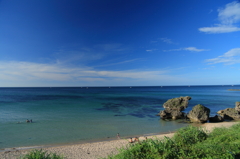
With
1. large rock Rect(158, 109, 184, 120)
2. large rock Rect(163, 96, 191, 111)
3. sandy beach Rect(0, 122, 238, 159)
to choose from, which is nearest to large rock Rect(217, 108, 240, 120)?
large rock Rect(163, 96, 191, 111)

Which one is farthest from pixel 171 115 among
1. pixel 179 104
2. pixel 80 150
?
pixel 80 150

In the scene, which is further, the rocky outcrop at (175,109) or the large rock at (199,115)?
the rocky outcrop at (175,109)

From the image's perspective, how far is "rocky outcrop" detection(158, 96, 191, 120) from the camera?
1130 inches

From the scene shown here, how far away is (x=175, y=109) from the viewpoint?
31688 mm

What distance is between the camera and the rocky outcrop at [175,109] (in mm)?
28692

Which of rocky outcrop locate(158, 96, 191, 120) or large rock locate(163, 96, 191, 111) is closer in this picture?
rocky outcrop locate(158, 96, 191, 120)

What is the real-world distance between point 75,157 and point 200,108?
22.3 metres

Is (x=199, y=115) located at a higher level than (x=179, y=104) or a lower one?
lower

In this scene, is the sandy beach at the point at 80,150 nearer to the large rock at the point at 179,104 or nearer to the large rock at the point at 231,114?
the large rock at the point at 231,114

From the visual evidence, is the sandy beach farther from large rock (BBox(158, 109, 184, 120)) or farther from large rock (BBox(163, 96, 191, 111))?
large rock (BBox(163, 96, 191, 111))

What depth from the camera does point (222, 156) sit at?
5.64 meters

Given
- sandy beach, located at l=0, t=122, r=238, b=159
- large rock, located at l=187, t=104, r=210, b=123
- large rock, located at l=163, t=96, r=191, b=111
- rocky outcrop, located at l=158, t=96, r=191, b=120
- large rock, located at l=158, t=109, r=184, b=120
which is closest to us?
sandy beach, located at l=0, t=122, r=238, b=159

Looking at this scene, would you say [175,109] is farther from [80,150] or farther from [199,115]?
[80,150]

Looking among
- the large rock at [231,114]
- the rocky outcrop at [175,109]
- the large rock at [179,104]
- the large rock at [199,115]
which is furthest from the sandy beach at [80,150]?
the large rock at [179,104]
